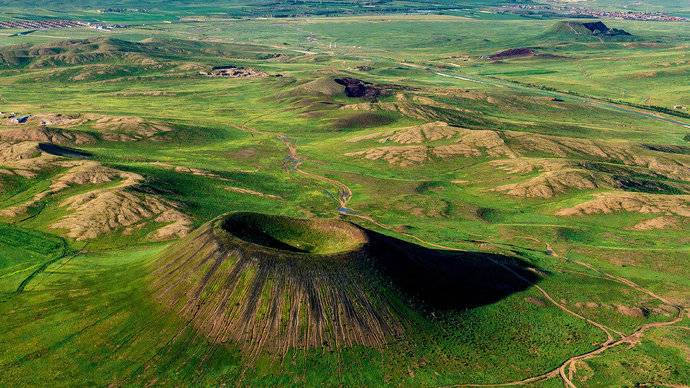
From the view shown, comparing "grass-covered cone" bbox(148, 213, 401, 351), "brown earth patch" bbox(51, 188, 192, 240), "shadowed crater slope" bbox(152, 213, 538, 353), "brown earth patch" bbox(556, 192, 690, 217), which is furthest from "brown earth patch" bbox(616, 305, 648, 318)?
"brown earth patch" bbox(51, 188, 192, 240)

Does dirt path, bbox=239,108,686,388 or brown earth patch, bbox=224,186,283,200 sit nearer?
dirt path, bbox=239,108,686,388

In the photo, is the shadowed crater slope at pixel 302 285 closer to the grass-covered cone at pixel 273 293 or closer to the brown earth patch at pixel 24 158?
the grass-covered cone at pixel 273 293

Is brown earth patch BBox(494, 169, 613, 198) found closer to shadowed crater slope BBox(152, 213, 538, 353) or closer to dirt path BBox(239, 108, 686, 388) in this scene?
dirt path BBox(239, 108, 686, 388)

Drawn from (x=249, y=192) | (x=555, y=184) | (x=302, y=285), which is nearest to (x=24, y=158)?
(x=249, y=192)

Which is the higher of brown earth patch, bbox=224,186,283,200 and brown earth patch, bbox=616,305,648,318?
brown earth patch, bbox=616,305,648,318

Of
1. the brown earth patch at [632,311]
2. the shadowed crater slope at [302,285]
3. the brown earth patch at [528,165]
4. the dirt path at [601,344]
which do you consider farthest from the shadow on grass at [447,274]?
the brown earth patch at [528,165]

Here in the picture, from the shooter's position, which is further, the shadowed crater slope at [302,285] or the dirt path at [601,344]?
the shadowed crater slope at [302,285]

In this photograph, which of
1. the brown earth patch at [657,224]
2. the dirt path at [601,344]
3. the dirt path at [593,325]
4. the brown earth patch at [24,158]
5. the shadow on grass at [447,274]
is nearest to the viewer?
the dirt path at [601,344]

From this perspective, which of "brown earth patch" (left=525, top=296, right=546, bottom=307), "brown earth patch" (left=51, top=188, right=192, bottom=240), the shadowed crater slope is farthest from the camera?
"brown earth patch" (left=51, top=188, right=192, bottom=240)
